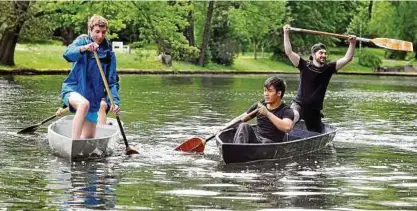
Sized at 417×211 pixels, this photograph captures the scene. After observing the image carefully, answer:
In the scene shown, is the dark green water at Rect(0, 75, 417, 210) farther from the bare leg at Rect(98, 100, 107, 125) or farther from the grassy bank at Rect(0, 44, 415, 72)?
the grassy bank at Rect(0, 44, 415, 72)

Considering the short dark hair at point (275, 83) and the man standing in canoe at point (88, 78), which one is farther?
the short dark hair at point (275, 83)

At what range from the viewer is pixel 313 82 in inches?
645

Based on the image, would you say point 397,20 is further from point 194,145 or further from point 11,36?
point 194,145

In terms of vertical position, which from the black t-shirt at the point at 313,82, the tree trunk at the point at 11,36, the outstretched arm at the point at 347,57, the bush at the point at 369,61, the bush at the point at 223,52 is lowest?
the bush at the point at 369,61

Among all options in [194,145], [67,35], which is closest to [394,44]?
[194,145]

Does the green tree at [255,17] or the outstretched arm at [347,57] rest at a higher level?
the outstretched arm at [347,57]

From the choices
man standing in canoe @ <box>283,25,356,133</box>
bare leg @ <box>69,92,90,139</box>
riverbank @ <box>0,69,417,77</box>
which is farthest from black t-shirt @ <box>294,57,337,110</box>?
riverbank @ <box>0,69,417,77</box>

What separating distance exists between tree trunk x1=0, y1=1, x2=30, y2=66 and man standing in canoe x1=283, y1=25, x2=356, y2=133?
112ft

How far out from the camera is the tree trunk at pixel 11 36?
4869cm

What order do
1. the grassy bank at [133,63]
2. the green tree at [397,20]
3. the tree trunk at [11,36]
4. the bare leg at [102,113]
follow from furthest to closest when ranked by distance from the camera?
the green tree at [397,20] < the grassy bank at [133,63] < the tree trunk at [11,36] < the bare leg at [102,113]

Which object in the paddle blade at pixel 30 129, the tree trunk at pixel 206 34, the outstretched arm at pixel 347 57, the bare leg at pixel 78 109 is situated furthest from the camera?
the tree trunk at pixel 206 34

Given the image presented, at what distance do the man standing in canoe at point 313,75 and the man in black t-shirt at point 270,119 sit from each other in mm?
1523

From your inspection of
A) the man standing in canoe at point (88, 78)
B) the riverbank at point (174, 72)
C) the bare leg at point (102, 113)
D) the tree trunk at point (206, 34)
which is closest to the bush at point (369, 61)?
the riverbank at point (174, 72)

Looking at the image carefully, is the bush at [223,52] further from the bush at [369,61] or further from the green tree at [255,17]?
the bush at [369,61]
